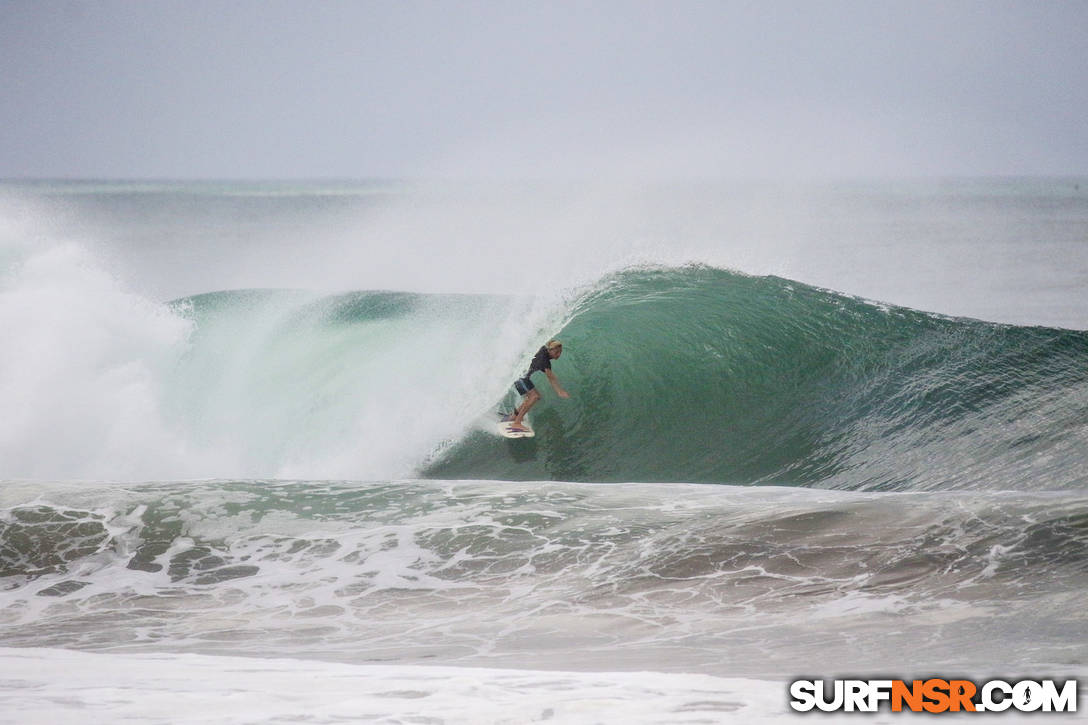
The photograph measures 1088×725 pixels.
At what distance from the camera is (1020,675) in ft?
11.6

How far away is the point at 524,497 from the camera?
22.6ft

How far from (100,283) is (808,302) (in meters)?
7.77

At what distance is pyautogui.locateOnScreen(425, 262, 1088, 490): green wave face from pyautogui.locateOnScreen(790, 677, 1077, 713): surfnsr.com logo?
336 centimetres

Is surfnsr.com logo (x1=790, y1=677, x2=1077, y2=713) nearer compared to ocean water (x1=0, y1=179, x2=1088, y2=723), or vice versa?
surfnsr.com logo (x1=790, y1=677, x2=1077, y2=713)

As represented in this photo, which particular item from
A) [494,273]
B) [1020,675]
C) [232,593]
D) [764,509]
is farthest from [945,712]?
[494,273]

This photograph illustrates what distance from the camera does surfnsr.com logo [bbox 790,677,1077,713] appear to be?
315 cm

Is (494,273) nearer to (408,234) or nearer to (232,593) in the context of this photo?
(408,234)

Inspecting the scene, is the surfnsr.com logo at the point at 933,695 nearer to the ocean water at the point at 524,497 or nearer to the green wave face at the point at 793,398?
the ocean water at the point at 524,497

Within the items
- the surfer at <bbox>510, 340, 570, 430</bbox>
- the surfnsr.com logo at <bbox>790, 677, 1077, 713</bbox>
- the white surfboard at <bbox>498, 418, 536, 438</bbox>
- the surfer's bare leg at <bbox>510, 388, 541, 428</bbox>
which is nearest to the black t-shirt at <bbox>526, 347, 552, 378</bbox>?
the surfer at <bbox>510, 340, 570, 430</bbox>

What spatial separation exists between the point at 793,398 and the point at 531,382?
2333 mm

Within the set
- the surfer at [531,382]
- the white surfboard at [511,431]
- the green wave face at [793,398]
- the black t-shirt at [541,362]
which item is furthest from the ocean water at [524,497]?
the black t-shirt at [541,362]

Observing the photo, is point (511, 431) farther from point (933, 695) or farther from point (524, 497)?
point (933, 695)

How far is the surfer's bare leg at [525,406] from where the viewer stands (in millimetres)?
8562

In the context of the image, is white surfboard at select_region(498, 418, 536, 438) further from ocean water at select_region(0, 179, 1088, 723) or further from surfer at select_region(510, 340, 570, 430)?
ocean water at select_region(0, 179, 1088, 723)
